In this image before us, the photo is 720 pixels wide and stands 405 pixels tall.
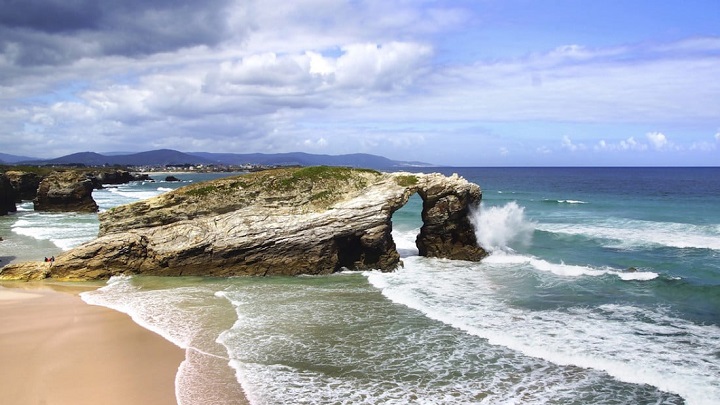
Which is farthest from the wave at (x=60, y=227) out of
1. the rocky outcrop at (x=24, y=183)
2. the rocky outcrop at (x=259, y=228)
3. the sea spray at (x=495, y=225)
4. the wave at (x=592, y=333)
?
the sea spray at (x=495, y=225)

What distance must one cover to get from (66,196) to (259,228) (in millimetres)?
38928

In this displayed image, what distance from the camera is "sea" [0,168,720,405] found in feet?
35.0

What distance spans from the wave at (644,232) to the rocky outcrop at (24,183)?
6343 cm

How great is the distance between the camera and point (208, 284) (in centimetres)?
1991

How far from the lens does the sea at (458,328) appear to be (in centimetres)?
1068

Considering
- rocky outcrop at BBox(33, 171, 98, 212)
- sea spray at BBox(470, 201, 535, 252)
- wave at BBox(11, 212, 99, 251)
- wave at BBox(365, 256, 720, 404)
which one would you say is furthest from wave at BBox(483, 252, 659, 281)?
rocky outcrop at BBox(33, 171, 98, 212)

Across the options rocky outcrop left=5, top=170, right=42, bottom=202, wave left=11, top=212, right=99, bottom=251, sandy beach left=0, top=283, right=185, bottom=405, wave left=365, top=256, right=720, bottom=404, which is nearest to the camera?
sandy beach left=0, top=283, right=185, bottom=405

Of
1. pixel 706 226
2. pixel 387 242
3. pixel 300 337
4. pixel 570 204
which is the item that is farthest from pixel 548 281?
pixel 570 204

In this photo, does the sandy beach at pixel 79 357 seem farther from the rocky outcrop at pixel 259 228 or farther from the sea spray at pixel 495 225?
the sea spray at pixel 495 225

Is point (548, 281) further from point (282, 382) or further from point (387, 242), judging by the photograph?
point (282, 382)

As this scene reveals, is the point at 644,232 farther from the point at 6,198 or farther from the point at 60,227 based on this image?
the point at 6,198

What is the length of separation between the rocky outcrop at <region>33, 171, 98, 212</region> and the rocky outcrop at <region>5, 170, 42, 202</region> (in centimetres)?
1560

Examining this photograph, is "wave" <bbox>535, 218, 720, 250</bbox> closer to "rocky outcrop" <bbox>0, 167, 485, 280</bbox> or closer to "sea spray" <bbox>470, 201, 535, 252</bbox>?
"sea spray" <bbox>470, 201, 535, 252</bbox>

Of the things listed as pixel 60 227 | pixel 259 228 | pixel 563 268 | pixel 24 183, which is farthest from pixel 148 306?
pixel 24 183
